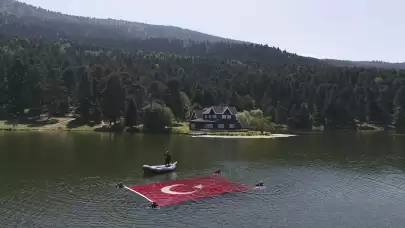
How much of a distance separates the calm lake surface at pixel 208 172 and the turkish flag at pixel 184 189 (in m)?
1.70

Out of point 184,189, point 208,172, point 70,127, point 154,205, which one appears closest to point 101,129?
point 70,127

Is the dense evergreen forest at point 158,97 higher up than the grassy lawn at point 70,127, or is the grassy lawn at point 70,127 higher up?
the dense evergreen forest at point 158,97

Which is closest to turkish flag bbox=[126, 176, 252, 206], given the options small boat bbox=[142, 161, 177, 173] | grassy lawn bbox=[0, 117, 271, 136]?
small boat bbox=[142, 161, 177, 173]

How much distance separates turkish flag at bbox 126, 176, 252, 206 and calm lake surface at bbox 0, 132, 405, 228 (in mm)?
1700

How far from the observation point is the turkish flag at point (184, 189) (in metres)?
45.3

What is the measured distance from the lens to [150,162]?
2781 inches

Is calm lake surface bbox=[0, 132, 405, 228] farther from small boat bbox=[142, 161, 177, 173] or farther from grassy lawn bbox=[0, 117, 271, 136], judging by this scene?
grassy lawn bbox=[0, 117, 271, 136]

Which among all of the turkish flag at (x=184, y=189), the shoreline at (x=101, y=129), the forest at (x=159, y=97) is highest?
the forest at (x=159, y=97)

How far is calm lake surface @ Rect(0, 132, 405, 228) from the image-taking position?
126 feet

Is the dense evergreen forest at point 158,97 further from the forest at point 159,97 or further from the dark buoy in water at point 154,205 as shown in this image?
the dark buoy in water at point 154,205

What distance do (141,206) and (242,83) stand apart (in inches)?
6338

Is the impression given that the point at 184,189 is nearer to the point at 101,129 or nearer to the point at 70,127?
the point at 101,129

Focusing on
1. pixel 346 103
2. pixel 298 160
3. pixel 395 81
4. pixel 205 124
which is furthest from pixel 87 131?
pixel 395 81

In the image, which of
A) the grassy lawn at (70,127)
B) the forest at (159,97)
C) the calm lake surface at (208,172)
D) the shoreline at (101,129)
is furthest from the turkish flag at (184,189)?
the forest at (159,97)
